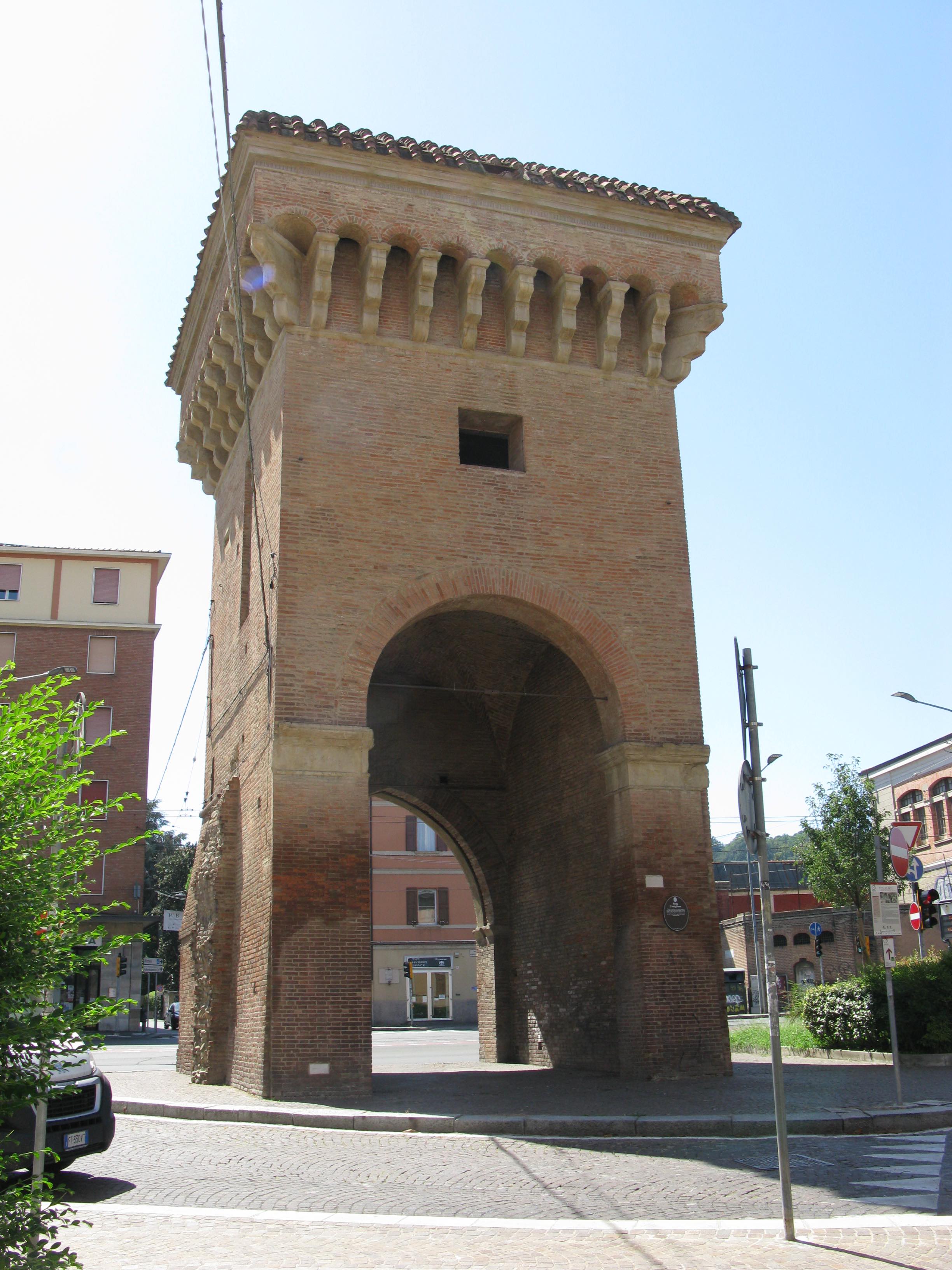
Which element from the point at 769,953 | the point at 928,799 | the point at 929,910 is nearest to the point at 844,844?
the point at 928,799

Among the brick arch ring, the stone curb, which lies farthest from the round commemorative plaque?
the stone curb

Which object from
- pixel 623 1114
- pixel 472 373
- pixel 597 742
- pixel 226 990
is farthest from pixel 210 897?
pixel 472 373

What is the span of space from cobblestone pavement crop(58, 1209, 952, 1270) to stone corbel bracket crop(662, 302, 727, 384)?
12997 mm

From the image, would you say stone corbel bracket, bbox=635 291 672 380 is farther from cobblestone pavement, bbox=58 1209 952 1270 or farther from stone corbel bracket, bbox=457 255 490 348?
cobblestone pavement, bbox=58 1209 952 1270

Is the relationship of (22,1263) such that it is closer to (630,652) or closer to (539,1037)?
(630,652)

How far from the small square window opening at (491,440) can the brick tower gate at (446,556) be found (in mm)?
61

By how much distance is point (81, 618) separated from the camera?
147 ft

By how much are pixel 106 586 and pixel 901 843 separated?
3888 cm

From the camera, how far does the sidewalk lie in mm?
10406

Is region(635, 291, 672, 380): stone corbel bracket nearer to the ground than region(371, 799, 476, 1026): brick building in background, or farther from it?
farther from it

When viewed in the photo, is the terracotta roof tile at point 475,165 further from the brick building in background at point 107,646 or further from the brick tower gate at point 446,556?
the brick building in background at point 107,646

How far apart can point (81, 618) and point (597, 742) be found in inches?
1318

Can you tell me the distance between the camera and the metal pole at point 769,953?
6473 millimetres

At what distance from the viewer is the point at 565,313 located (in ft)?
54.3
